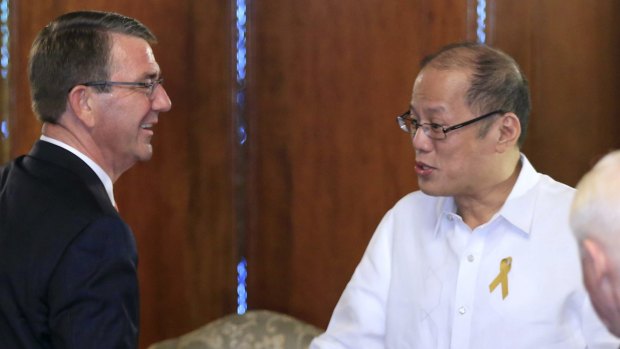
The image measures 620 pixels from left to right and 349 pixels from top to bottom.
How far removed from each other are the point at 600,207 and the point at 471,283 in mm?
811

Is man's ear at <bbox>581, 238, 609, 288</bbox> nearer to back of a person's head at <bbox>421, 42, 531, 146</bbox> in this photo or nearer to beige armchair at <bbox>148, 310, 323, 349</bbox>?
back of a person's head at <bbox>421, 42, 531, 146</bbox>

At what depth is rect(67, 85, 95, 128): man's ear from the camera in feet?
7.73

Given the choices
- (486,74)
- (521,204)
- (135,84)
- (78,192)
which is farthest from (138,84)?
(521,204)

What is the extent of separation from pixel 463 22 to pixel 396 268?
4.05 ft

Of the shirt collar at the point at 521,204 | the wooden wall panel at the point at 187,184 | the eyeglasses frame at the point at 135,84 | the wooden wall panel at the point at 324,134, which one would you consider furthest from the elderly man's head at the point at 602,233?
the wooden wall panel at the point at 187,184

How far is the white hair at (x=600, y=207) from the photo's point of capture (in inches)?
63.1

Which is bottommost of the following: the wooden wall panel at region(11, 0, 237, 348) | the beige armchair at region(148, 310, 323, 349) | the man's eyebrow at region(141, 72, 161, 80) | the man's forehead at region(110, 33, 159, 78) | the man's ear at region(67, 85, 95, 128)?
the beige armchair at region(148, 310, 323, 349)

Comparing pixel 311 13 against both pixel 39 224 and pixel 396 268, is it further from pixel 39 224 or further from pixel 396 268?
pixel 39 224

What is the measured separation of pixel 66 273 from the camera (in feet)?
6.56

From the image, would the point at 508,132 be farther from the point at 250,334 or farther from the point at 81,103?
the point at 250,334

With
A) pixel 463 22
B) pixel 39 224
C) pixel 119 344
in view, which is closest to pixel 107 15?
pixel 39 224

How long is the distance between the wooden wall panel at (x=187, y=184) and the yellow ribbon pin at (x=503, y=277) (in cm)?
184

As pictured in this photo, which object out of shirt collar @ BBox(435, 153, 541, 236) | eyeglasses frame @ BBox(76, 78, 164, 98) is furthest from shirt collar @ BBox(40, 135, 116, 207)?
shirt collar @ BBox(435, 153, 541, 236)

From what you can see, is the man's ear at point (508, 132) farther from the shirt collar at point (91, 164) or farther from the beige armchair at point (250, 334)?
the beige armchair at point (250, 334)
